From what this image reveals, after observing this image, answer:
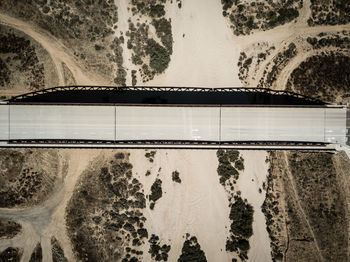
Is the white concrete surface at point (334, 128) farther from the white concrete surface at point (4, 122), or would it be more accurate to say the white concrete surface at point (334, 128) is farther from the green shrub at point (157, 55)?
the white concrete surface at point (4, 122)

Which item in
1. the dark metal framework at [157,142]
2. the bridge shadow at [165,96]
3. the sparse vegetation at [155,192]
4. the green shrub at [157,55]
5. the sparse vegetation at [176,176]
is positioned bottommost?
the sparse vegetation at [155,192]

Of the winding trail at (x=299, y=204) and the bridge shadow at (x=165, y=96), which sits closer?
the winding trail at (x=299, y=204)

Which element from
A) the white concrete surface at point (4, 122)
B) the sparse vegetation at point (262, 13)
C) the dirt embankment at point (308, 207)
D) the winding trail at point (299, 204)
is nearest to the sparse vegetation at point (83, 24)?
the white concrete surface at point (4, 122)

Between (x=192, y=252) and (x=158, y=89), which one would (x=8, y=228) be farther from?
(x=158, y=89)

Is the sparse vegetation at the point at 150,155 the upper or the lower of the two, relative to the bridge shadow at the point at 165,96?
lower

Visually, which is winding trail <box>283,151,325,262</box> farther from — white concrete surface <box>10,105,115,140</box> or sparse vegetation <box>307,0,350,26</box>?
white concrete surface <box>10,105,115,140</box>

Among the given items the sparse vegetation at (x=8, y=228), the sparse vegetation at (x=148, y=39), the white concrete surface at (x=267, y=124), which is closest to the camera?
the white concrete surface at (x=267, y=124)

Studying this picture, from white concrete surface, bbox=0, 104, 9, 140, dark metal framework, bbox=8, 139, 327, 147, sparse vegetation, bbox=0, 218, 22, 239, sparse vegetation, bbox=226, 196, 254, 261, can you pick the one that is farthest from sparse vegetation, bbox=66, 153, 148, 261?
sparse vegetation, bbox=226, 196, 254, 261

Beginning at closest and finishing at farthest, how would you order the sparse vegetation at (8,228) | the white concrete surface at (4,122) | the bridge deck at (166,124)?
the bridge deck at (166,124) → the white concrete surface at (4,122) → the sparse vegetation at (8,228)

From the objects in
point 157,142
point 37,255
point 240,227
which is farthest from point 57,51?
point 240,227
